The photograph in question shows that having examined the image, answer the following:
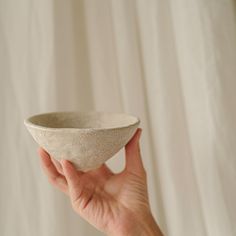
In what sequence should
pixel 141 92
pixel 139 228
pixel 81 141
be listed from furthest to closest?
1. pixel 141 92
2. pixel 139 228
3. pixel 81 141

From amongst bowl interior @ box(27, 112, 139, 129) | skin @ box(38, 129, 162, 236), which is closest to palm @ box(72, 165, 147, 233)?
skin @ box(38, 129, 162, 236)

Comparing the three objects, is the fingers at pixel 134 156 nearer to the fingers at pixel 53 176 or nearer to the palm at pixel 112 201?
the palm at pixel 112 201

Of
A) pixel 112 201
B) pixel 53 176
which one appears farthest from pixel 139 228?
pixel 53 176

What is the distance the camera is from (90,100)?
2.40 feet

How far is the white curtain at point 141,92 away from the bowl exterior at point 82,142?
0.18 m

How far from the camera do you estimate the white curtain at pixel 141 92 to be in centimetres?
60

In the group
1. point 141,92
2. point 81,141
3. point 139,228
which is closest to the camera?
point 81,141

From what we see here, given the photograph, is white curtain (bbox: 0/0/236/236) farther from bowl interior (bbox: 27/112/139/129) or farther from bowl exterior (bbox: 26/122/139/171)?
bowl exterior (bbox: 26/122/139/171)

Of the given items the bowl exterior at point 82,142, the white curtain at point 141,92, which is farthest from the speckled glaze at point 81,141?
the white curtain at point 141,92

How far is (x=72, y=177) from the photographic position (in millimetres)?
532

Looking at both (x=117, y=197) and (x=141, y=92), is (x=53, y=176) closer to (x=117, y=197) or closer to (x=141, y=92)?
(x=117, y=197)

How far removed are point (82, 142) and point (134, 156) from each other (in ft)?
0.54

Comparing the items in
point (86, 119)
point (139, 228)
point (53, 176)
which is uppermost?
point (86, 119)

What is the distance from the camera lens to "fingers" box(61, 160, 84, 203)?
1.67 feet
